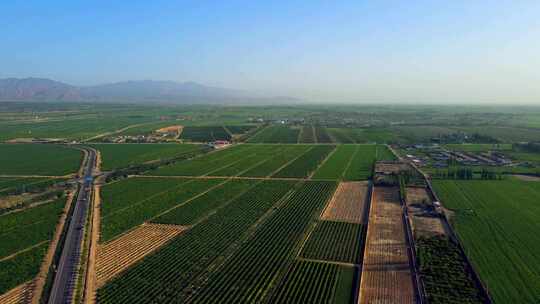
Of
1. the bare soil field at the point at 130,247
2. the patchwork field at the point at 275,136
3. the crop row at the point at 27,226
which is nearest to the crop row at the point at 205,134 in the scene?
the patchwork field at the point at 275,136

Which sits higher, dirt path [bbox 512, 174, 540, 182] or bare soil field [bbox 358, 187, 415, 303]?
dirt path [bbox 512, 174, 540, 182]

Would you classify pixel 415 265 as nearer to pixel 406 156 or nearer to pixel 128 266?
pixel 128 266

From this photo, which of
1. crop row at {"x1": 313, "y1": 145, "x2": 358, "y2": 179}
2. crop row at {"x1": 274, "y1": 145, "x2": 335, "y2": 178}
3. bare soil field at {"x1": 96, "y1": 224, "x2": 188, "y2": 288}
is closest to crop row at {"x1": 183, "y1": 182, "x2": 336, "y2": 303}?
bare soil field at {"x1": 96, "y1": 224, "x2": 188, "y2": 288}

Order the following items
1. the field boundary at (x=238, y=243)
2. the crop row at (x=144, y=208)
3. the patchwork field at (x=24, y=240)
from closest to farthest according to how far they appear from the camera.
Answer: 1. the patchwork field at (x=24, y=240)
2. the field boundary at (x=238, y=243)
3. the crop row at (x=144, y=208)

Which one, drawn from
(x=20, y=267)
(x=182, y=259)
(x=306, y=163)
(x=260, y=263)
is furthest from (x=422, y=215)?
(x=20, y=267)

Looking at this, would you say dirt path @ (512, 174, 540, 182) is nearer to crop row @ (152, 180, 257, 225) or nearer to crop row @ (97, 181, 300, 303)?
crop row @ (97, 181, 300, 303)

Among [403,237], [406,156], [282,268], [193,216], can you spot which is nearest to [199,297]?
[282,268]

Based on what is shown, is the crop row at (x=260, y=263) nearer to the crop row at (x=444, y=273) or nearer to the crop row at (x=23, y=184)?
the crop row at (x=444, y=273)
